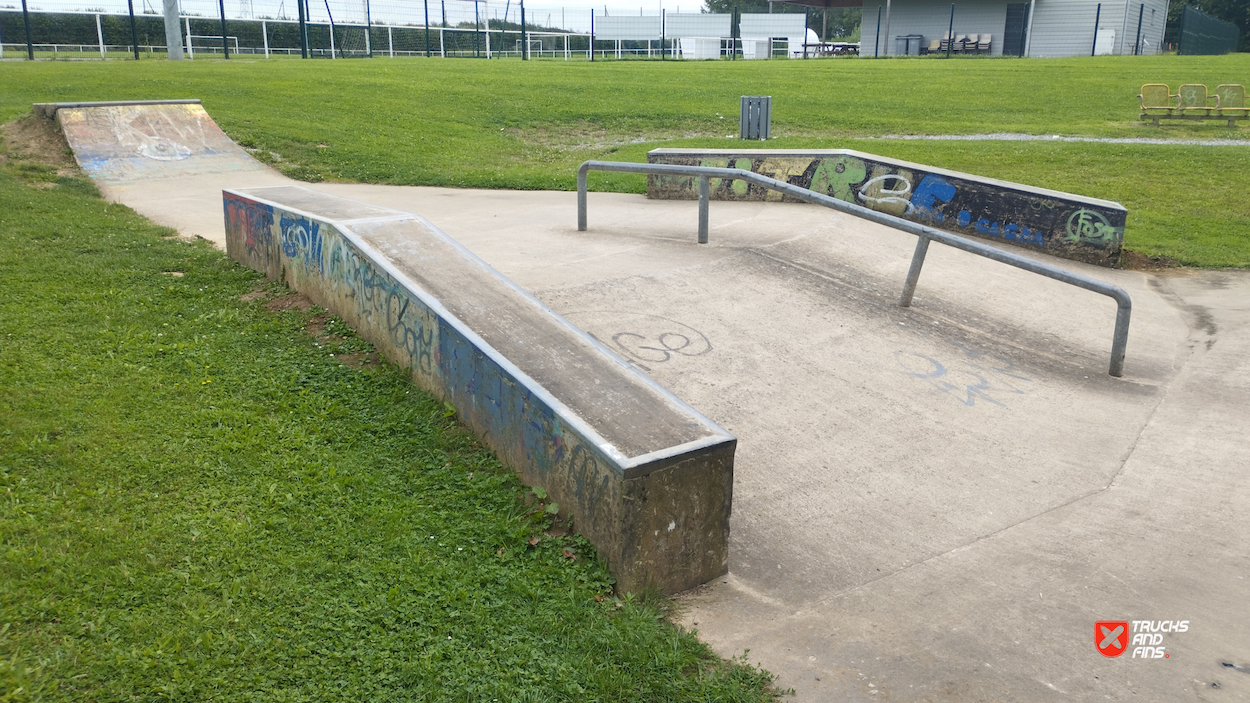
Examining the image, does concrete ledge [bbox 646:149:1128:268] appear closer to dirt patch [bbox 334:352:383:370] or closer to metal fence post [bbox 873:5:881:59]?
dirt patch [bbox 334:352:383:370]

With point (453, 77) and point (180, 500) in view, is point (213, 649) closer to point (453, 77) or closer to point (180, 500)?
point (180, 500)

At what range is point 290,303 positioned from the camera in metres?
6.93

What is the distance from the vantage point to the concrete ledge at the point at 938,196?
9.74m

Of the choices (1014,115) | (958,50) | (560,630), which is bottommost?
(560,630)

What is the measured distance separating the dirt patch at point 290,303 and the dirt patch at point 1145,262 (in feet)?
28.1

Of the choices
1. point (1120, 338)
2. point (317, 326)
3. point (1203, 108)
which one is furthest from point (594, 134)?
point (1203, 108)

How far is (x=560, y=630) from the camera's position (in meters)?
3.58

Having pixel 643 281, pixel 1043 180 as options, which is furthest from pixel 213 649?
pixel 1043 180

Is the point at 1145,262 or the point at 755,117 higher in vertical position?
the point at 755,117

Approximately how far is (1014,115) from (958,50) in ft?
82.2

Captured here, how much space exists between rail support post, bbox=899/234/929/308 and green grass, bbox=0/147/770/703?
4366mm

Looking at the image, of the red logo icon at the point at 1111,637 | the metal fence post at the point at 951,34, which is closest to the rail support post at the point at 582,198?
the red logo icon at the point at 1111,637

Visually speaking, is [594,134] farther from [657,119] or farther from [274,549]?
[274,549]

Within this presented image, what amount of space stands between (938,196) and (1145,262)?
238cm
